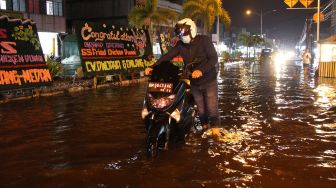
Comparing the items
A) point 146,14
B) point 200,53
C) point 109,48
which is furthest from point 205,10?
point 200,53

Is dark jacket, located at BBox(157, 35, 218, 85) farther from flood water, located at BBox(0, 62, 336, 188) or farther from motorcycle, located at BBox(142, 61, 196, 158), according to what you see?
flood water, located at BBox(0, 62, 336, 188)

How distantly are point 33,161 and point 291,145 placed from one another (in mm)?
4055

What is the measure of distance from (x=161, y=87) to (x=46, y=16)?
38.1 metres

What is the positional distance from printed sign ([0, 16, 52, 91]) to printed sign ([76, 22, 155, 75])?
2477mm

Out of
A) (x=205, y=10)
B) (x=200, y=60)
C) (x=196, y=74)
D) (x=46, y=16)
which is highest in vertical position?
(x=46, y=16)

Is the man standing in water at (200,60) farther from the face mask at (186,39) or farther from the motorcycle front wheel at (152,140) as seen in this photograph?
the motorcycle front wheel at (152,140)

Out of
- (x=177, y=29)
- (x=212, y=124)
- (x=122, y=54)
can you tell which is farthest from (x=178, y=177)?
(x=122, y=54)

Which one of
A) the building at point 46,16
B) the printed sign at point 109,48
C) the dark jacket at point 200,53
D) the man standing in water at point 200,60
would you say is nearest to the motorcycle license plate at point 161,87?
the man standing in water at point 200,60

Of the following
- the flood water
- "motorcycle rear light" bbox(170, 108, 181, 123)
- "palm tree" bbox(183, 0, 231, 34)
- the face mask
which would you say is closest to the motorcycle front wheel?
the flood water

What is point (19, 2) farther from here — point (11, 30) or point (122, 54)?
point (11, 30)

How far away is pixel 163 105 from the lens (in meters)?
5.60

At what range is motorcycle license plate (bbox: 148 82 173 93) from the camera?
5613 millimetres

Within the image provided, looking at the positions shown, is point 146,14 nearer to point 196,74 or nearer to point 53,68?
point 53,68

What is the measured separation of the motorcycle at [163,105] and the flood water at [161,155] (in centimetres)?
30
